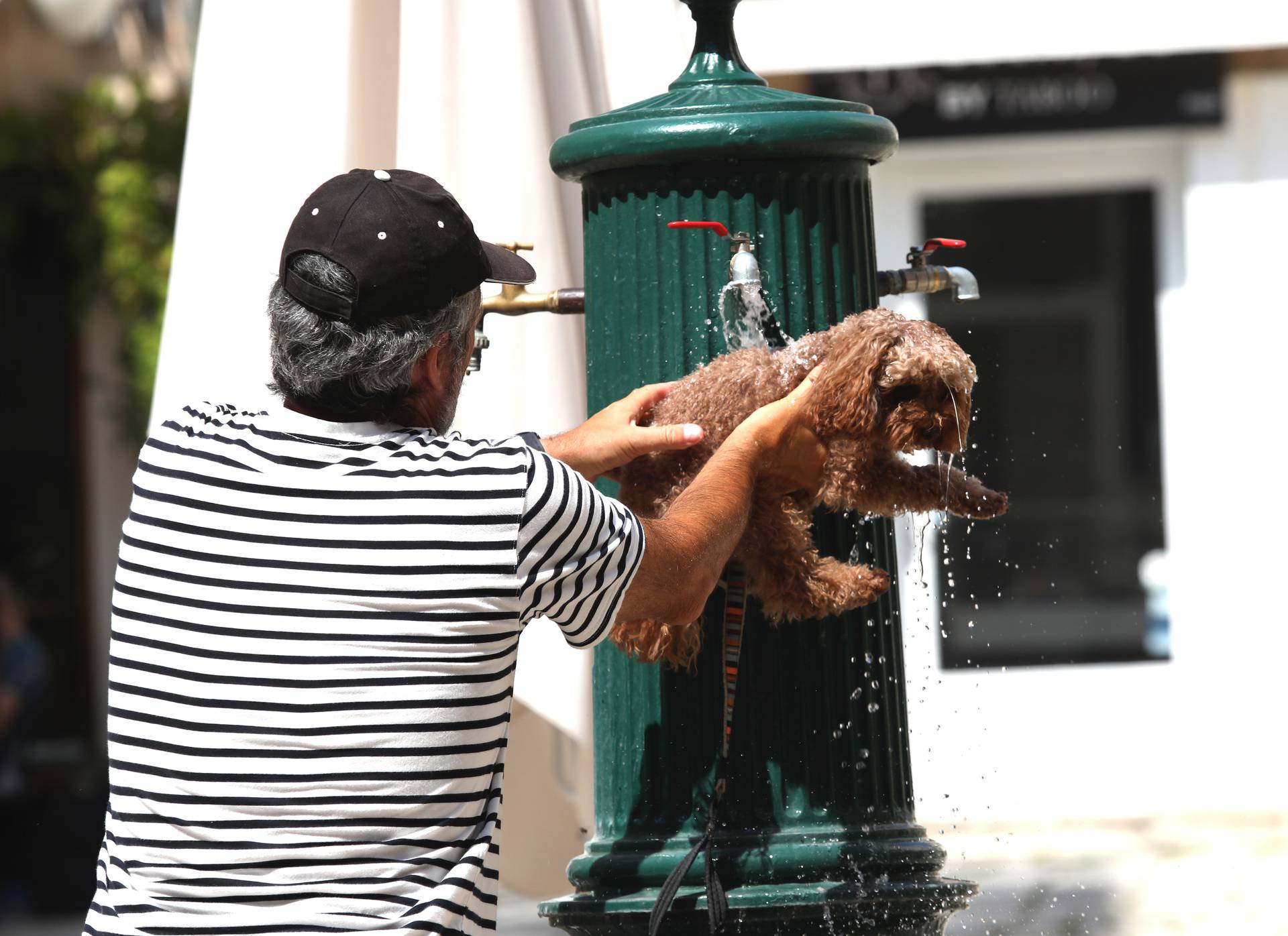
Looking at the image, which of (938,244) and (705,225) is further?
(938,244)

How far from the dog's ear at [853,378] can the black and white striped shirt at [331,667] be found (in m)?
0.33

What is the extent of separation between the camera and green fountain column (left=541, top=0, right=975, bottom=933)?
2139 millimetres

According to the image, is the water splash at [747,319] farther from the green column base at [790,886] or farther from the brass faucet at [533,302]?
the green column base at [790,886]

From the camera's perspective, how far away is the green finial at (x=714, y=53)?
7.63 feet

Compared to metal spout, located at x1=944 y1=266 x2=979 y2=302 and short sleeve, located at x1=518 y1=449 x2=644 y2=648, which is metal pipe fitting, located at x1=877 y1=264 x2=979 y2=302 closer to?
metal spout, located at x1=944 y1=266 x2=979 y2=302

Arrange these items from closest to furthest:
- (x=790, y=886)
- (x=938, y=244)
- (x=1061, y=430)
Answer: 1. (x=790, y=886)
2. (x=938, y=244)
3. (x=1061, y=430)

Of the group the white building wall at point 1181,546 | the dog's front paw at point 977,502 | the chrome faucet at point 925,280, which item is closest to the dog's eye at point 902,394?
the dog's front paw at point 977,502

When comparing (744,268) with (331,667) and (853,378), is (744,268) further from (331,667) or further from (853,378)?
(331,667)

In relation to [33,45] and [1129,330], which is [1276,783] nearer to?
[1129,330]

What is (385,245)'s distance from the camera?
5.72 ft

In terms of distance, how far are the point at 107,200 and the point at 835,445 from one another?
22.7 feet

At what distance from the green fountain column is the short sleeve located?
0.44 metres

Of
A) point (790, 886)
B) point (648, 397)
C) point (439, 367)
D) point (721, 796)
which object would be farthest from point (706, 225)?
point (790, 886)

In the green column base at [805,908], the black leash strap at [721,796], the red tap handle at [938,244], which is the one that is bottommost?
the green column base at [805,908]
